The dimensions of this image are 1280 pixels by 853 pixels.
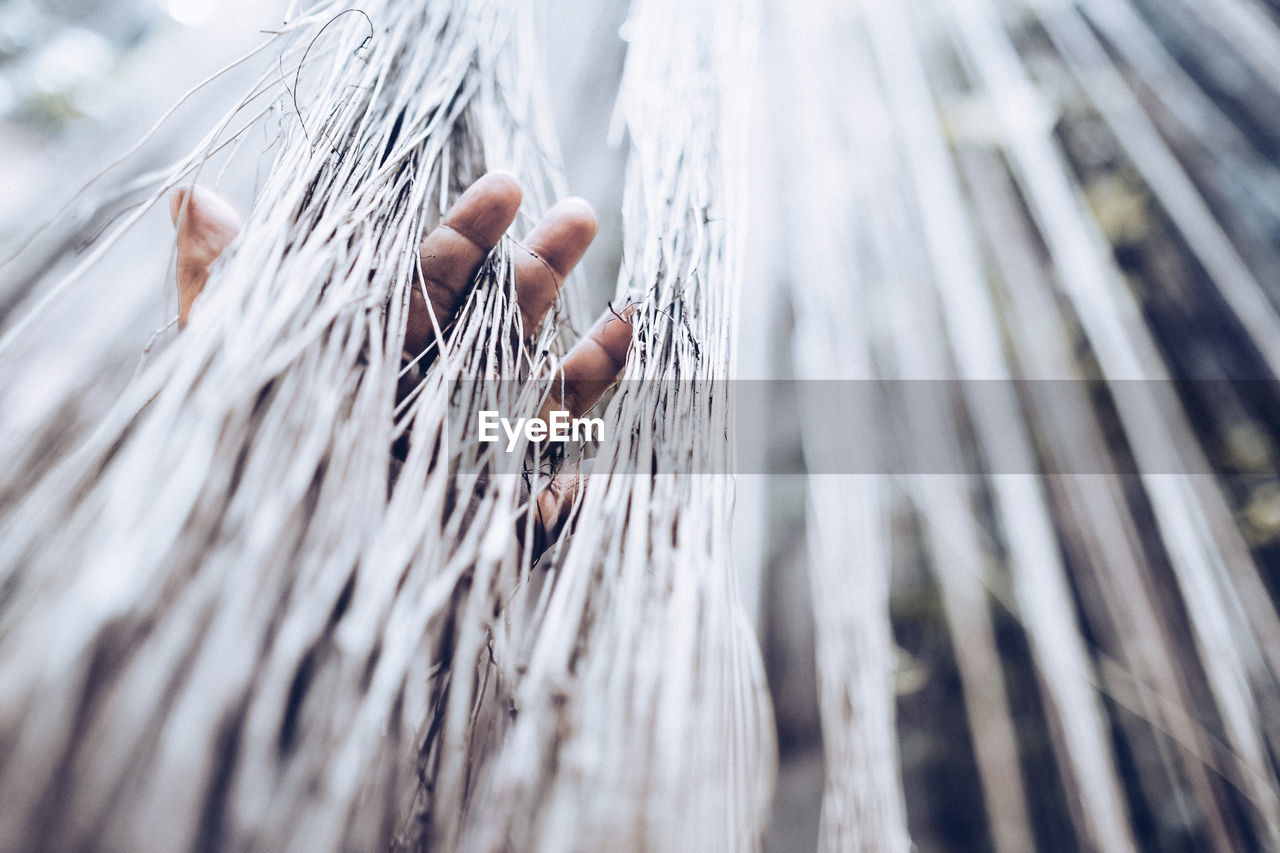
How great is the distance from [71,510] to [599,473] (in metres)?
0.20

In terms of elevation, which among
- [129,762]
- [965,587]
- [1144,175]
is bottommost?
[129,762]

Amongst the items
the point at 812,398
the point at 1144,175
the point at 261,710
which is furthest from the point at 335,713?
the point at 1144,175

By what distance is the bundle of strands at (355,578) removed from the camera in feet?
0.46

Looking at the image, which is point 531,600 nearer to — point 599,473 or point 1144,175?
point 599,473

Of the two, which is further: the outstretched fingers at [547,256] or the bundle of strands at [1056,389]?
the bundle of strands at [1056,389]

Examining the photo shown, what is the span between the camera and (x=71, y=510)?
0.63 ft

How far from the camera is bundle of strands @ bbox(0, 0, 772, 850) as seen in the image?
141 mm

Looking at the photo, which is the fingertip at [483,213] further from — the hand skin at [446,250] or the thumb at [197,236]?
the thumb at [197,236]
